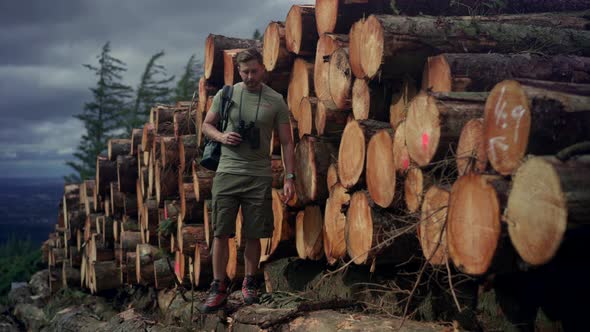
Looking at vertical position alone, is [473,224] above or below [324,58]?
below

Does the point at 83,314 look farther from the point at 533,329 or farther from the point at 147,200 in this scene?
the point at 533,329

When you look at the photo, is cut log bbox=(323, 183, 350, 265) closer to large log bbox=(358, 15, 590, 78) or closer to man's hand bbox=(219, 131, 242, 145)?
man's hand bbox=(219, 131, 242, 145)

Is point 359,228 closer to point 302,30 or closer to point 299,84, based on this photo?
point 299,84

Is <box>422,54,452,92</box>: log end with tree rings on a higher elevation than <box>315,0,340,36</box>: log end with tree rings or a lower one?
lower

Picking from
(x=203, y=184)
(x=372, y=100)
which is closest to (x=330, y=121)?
(x=372, y=100)

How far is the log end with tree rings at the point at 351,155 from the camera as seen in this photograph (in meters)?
4.64

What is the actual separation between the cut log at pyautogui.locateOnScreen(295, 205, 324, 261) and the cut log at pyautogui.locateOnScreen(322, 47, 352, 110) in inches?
36.0

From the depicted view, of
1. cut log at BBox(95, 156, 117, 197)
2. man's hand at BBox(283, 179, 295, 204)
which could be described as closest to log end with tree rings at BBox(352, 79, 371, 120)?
man's hand at BBox(283, 179, 295, 204)

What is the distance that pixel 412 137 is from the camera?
4.04 meters

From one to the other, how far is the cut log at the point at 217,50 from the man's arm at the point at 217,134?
1.82m

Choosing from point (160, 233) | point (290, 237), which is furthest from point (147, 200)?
point (290, 237)

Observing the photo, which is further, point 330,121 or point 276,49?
point 276,49

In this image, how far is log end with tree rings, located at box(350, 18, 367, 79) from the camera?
15.7 feet

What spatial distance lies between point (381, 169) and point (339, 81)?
1.04 meters
